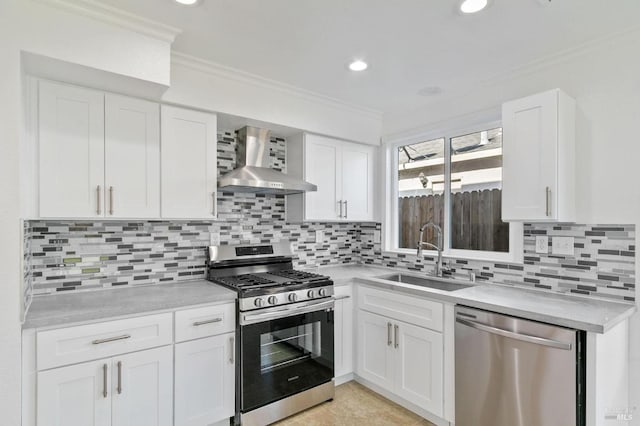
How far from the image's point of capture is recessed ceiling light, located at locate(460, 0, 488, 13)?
1759mm

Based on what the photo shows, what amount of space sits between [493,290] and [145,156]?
256cm

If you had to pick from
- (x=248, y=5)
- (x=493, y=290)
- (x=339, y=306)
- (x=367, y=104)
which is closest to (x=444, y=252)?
(x=493, y=290)

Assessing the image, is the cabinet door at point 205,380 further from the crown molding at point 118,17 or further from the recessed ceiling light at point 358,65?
the recessed ceiling light at point 358,65

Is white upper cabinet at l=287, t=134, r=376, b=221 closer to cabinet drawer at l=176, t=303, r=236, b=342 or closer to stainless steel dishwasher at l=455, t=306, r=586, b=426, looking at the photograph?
cabinet drawer at l=176, t=303, r=236, b=342

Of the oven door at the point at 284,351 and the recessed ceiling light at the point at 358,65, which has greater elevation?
the recessed ceiling light at the point at 358,65

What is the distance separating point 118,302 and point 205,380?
72cm

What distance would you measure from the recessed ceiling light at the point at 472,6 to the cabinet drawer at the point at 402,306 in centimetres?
177

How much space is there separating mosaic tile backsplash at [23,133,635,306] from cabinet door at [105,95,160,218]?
36 cm

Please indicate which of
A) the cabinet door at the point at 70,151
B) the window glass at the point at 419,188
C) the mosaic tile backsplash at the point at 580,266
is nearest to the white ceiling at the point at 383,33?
the cabinet door at the point at 70,151

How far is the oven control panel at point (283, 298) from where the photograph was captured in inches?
93.3

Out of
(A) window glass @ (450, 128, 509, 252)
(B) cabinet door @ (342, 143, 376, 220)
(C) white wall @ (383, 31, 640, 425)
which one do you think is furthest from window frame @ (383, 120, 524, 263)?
(C) white wall @ (383, 31, 640, 425)

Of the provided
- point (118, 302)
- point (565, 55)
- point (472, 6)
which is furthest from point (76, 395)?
point (565, 55)

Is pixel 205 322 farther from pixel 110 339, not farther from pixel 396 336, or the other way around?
pixel 396 336

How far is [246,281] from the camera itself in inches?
105
